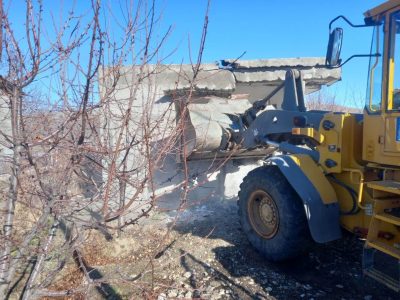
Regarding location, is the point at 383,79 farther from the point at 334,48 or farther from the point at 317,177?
the point at 317,177

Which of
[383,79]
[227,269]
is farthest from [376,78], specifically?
[227,269]

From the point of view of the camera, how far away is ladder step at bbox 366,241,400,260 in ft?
9.67

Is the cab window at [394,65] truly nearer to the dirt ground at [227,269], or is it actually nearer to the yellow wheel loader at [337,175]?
the yellow wheel loader at [337,175]

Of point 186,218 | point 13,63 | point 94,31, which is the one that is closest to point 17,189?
point 13,63

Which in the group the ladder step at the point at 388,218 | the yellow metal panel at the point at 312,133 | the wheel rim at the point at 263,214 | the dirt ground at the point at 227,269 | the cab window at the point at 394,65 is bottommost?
the dirt ground at the point at 227,269

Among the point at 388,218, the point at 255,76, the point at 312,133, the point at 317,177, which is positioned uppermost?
the point at 255,76

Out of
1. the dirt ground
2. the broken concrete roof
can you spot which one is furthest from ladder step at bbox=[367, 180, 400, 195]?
the broken concrete roof

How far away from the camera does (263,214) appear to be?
172 inches

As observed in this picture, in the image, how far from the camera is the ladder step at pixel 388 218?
2.96 metres

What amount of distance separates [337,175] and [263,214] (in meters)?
0.97

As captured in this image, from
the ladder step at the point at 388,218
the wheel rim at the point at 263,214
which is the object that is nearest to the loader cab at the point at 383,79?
the ladder step at the point at 388,218

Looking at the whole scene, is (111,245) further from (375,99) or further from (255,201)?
(375,99)

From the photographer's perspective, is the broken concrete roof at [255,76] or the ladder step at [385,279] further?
the broken concrete roof at [255,76]

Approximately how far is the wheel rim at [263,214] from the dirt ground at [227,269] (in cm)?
32
